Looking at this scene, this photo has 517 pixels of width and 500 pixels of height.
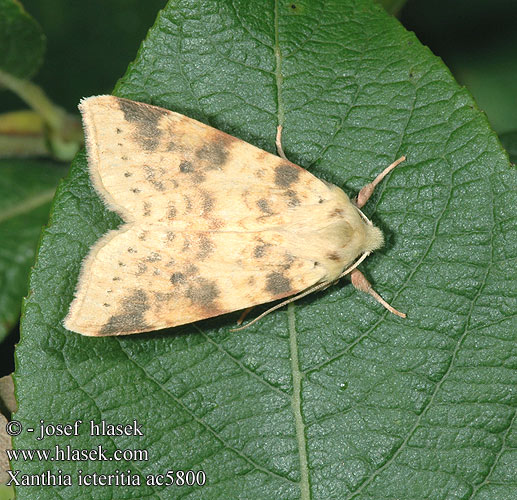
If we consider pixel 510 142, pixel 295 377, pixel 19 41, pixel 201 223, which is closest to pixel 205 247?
pixel 201 223

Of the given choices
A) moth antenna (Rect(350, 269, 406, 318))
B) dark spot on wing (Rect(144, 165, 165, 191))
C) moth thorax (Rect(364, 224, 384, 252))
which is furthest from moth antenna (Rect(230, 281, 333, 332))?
dark spot on wing (Rect(144, 165, 165, 191))

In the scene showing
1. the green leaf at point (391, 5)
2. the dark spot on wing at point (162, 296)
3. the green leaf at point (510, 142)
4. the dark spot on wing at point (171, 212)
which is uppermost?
the green leaf at point (391, 5)

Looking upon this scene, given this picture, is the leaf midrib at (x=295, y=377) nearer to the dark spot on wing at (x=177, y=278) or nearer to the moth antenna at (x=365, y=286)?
the moth antenna at (x=365, y=286)

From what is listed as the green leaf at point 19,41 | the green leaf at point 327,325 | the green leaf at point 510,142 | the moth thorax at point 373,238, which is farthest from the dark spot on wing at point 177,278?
the green leaf at point 510,142

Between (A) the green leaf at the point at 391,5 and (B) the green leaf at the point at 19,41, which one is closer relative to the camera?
(B) the green leaf at the point at 19,41

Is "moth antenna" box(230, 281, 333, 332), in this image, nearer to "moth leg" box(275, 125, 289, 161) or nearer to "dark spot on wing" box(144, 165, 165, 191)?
"moth leg" box(275, 125, 289, 161)

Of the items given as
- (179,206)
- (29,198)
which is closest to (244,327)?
(179,206)
